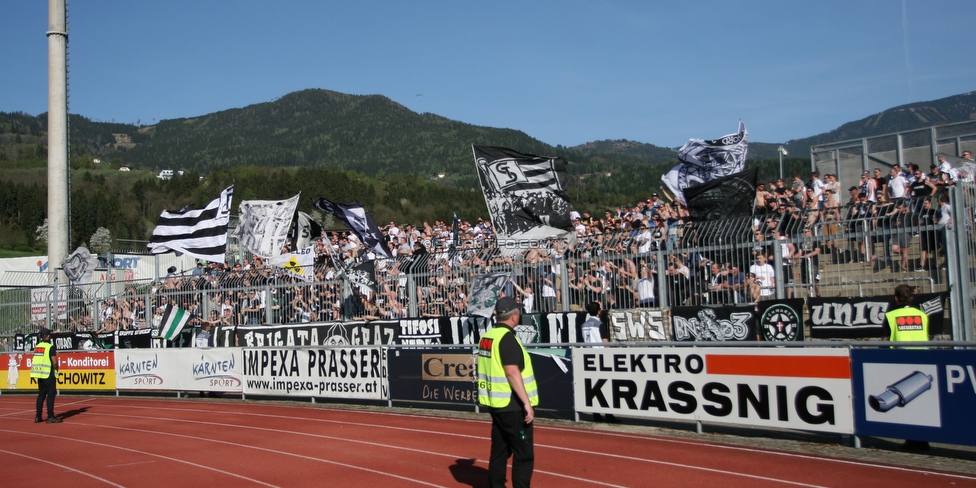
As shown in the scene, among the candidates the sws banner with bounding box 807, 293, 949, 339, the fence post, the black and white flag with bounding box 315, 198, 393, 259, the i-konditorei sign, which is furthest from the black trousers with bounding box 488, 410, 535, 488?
the black and white flag with bounding box 315, 198, 393, 259

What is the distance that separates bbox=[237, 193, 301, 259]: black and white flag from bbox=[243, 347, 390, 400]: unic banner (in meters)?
3.26

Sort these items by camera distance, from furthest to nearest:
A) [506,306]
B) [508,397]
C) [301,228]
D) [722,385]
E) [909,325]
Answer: [301,228], [722,385], [909,325], [506,306], [508,397]

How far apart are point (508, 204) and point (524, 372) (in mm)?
8001

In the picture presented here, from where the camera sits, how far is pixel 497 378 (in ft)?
23.7

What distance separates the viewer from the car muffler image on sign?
363 inches

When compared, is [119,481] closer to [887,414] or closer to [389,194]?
[887,414]

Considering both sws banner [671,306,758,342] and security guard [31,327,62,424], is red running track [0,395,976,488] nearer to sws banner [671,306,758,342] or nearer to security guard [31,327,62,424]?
security guard [31,327,62,424]

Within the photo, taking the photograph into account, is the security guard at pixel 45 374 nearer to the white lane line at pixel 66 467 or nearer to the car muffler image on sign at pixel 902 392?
the white lane line at pixel 66 467

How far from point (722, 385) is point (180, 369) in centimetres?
1469

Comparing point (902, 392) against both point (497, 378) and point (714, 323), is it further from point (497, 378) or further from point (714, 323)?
point (497, 378)

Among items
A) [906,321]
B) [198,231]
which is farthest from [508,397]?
[198,231]

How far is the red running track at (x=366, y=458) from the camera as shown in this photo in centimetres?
895

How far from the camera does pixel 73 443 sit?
44.3 ft

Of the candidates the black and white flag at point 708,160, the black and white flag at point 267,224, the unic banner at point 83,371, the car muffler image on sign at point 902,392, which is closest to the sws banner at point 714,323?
the black and white flag at point 708,160
